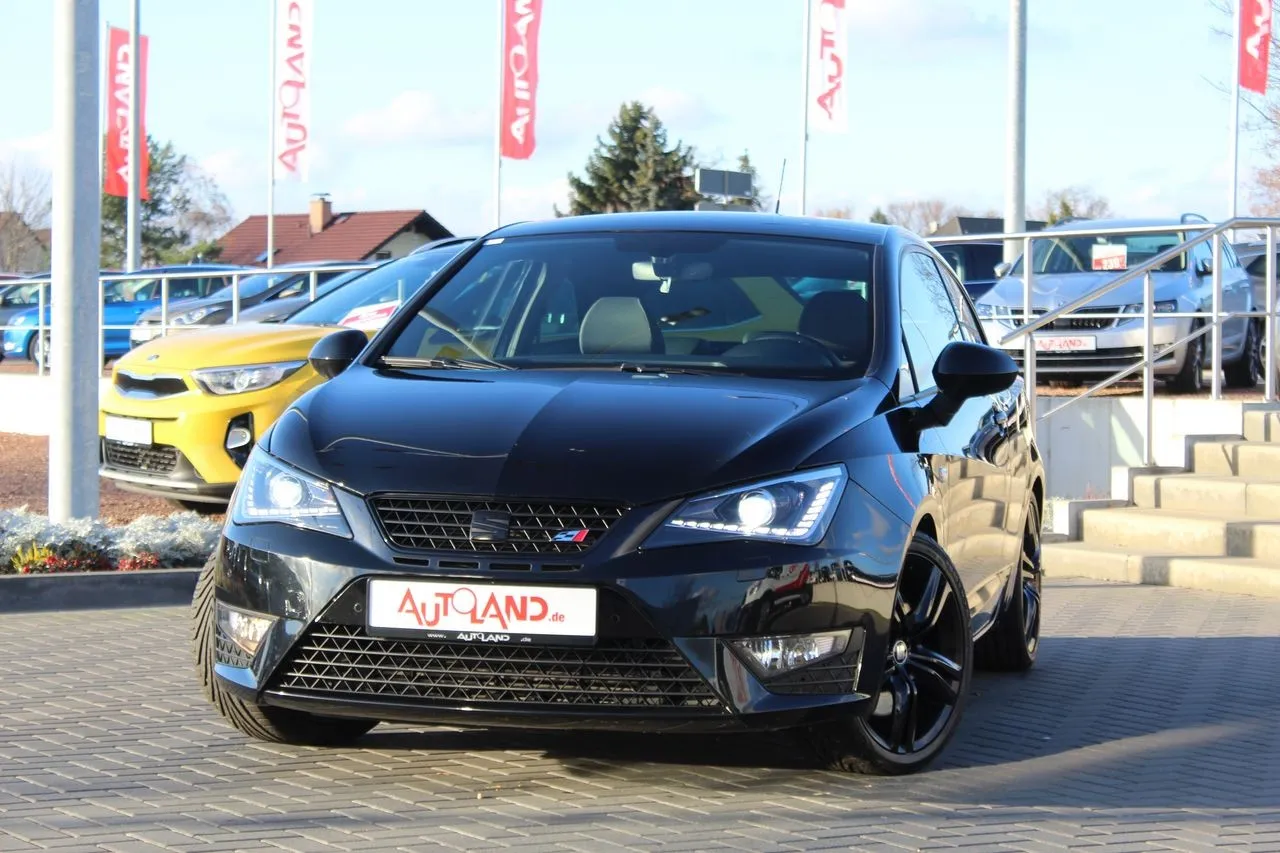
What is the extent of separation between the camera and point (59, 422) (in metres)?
10.0

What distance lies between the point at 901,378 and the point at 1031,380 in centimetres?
701

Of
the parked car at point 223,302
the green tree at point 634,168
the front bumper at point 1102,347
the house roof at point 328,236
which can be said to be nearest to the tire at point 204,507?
the front bumper at point 1102,347

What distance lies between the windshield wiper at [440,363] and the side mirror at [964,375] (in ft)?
4.39

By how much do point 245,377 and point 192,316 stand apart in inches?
591

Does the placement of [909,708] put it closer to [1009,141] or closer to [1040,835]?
[1040,835]

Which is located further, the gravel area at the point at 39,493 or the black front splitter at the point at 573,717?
the gravel area at the point at 39,493

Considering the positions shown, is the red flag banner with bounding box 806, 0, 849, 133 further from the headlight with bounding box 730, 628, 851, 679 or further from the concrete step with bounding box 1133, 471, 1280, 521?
the headlight with bounding box 730, 628, 851, 679

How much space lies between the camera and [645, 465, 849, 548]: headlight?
4.88 meters

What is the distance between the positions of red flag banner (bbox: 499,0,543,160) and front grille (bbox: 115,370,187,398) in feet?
69.8

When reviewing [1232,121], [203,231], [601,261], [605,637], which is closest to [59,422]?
[601,261]

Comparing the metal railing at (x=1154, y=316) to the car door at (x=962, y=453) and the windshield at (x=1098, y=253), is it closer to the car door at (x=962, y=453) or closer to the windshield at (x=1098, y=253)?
the windshield at (x=1098, y=253)

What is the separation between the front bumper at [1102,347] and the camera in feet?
51.1

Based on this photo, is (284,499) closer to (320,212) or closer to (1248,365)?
(1248,365)

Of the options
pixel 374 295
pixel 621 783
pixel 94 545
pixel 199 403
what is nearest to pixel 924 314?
pixel 621 783
